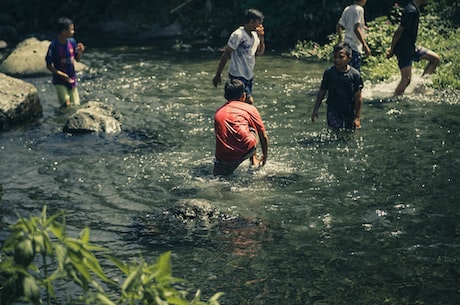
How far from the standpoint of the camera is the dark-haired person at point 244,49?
1075cm

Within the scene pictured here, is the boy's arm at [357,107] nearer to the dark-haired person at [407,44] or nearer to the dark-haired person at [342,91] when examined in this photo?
the dark-haired person at [342,91]

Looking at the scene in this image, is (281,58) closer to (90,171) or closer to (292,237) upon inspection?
(90,171)

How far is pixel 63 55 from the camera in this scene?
1336 cm

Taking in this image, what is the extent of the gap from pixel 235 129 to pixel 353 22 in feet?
17.8

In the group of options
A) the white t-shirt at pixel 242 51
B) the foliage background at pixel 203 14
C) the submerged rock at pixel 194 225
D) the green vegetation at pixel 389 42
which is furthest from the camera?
the foliage background at pixel 203 14

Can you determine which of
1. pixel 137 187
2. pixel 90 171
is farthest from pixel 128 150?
pixel 137 187

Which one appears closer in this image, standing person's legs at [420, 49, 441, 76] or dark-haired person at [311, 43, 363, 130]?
dark-haired person at [311, 43, 363, 130]

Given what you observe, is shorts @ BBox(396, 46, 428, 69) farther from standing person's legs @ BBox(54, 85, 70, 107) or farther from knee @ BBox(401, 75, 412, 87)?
standing person's legs @ BBox(54, 85, 70, 107)

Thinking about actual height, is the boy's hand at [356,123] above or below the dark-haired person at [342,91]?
below

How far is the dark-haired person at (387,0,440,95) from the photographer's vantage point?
12797mm

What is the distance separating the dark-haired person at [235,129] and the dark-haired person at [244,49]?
1817 millimetres

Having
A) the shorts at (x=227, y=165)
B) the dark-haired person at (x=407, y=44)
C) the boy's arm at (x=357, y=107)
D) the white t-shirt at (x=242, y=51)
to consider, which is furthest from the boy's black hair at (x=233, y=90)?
the dark-haired person at (x=407, y=44)

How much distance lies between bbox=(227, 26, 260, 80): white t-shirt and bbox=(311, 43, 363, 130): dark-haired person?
3.99 ft

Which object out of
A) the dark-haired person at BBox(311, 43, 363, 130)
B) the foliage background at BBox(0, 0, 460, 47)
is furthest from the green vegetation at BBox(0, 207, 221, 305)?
the foliage background at BBox(0, 0, 460, 47)
